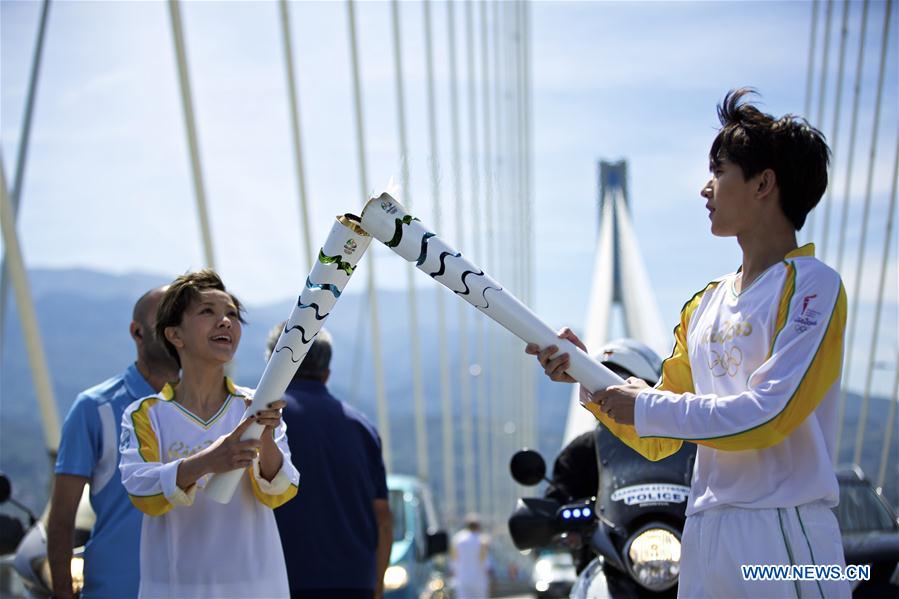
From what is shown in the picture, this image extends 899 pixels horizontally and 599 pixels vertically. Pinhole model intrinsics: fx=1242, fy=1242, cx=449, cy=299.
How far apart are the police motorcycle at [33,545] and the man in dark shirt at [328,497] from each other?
2.26 feet

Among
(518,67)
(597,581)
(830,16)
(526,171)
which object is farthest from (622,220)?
(597,581)

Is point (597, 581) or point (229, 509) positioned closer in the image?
point (229, 509)

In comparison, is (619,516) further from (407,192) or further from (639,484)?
(407,192)

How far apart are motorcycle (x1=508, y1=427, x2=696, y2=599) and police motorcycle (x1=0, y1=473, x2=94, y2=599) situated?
1.51 metres

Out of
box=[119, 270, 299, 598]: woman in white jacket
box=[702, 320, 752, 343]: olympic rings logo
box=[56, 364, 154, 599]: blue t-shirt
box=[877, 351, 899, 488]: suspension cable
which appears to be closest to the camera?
box=[702, 320, 752, 343]: olympic rings logo

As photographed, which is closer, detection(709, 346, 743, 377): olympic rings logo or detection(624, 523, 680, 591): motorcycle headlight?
detection(709, 346, 743, 377): olympic rings logo

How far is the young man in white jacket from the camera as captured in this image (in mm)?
2422

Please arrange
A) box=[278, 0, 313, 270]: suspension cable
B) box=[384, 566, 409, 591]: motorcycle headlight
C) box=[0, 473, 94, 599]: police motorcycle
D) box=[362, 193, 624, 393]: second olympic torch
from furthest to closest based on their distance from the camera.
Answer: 1. box=[278, 0, 313, 270]: suspension cable
2. box=[384, 566, 409, 591]: motorcycle headlight
3. box=[0, 473, 94, 599]: police motorcycle
4. box=[362, 193, 624, 393]: second olympic torch

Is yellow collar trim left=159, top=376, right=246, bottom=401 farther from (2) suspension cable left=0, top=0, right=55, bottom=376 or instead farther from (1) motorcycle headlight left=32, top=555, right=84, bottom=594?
(2) suspension cable left=0, top=0, right=55, bottom=376

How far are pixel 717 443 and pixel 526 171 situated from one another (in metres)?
43.3

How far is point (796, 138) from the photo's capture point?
2596 millimetres

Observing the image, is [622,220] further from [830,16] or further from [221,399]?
[221,399]

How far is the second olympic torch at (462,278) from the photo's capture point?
2.65m

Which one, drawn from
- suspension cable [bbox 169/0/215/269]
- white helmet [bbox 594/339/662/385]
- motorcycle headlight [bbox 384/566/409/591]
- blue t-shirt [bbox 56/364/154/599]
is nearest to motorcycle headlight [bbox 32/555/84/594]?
blue t-shirt [bbox 56/364/154/599]
